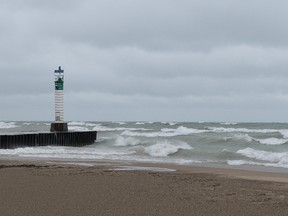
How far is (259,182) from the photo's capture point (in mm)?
10414

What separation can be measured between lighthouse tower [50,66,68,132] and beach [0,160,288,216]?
18.6 meters

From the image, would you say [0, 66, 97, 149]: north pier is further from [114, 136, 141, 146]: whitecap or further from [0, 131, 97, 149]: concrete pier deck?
[114, 136, 141, 146]: whitecap

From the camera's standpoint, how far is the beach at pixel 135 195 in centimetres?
659

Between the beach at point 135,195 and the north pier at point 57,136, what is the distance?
14.9 meters

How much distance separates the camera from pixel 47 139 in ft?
90.6

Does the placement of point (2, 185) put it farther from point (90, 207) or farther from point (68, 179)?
point (90, 207)

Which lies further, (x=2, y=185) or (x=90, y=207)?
(x=2, y=185)

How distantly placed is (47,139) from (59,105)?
119 inches

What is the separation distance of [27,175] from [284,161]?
11.0 m

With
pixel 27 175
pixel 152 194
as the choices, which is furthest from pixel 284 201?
pixel 27 175

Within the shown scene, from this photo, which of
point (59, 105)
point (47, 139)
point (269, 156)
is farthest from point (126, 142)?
point (269, 156)

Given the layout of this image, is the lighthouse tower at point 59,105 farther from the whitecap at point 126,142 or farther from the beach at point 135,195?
the beach at point 135,195

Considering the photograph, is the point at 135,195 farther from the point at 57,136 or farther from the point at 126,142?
the point at 126,142

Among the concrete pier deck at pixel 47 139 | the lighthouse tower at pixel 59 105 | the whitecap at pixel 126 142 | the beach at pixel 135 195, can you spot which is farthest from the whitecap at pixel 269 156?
the lighthouse tower at pixel 59 105
